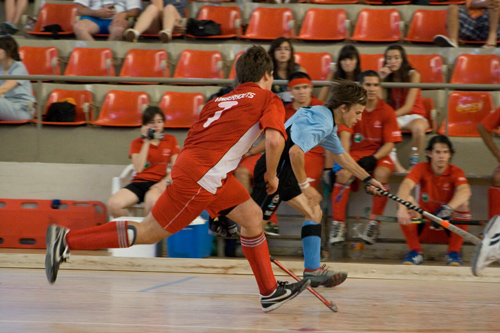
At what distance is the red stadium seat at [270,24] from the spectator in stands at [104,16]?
152 centimetres

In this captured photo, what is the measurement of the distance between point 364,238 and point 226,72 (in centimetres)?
295

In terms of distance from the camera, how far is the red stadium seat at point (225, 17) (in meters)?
8.27

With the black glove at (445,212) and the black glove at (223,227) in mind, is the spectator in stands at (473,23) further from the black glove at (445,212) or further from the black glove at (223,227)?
the black glove at (223,227)

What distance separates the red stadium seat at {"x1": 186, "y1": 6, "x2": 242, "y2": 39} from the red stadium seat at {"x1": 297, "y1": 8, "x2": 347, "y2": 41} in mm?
852

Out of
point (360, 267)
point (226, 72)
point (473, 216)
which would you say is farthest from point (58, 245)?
point (226, 72)

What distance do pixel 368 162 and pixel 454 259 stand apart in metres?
1.11

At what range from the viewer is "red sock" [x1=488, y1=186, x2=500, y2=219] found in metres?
5.65

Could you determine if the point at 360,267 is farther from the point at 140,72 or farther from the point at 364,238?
the point at 140,72

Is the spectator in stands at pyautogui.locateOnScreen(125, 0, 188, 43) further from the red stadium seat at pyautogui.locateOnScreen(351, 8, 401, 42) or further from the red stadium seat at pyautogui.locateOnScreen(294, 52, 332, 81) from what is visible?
the red stadium seat at pyautogui.locateOnScreen(351, 8, 401, 42)

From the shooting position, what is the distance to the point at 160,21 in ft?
27.3

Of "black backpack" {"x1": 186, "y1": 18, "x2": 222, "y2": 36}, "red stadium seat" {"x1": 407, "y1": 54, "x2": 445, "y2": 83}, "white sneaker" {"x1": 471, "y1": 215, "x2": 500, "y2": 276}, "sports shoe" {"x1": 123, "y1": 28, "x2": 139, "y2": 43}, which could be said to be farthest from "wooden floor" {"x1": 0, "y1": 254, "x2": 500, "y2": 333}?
"black backpack" {"x1": 186, "y1": 18, "x2": 222, "y2": 36}

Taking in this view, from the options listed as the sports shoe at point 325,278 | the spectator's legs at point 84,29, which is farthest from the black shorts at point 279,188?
the spectator's legs at point 84,29

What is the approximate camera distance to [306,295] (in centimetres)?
432

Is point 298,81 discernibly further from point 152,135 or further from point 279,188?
point 279,188
